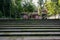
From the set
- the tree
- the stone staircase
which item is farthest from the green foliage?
the stone staircase

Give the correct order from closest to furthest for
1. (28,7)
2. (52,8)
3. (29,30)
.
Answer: (29,30)
(52,8)
(28,7)

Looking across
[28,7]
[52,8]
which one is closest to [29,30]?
[52,8]

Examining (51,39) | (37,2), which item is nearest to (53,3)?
(37,2)

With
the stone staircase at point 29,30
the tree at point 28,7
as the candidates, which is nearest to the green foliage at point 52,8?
the tree at point 28,7

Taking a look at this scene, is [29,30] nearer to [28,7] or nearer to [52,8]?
[52,8]

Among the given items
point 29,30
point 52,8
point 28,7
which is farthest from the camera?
point 28,7

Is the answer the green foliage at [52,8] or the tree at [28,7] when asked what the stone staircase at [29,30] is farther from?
the tree at [28,7]

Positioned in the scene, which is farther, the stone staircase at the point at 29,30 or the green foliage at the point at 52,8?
the green foliage at the point at 52,8

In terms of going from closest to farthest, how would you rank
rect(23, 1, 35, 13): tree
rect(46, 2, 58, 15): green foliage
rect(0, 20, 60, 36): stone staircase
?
rect(0, 20, 60, 36): stone staircase → rect(46, 2, 58, 15): green foliage → rect(23, 1, 35, 13): tree

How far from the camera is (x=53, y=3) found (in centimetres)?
1695

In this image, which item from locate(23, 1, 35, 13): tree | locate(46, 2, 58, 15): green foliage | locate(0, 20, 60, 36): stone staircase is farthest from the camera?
locate(23, 1, 35, 13): tree

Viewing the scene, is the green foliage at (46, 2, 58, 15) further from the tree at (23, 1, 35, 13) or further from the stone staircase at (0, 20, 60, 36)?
the stone staircase at (0, 20, 60, 36)

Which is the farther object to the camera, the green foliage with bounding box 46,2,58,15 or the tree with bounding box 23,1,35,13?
the tree with bounding box 23,1,35,13

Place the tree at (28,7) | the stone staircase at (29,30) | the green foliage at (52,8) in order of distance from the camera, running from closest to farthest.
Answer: the stone staircase at (29,30)
the green foliage at (52,8)
the tree at (28,7)
